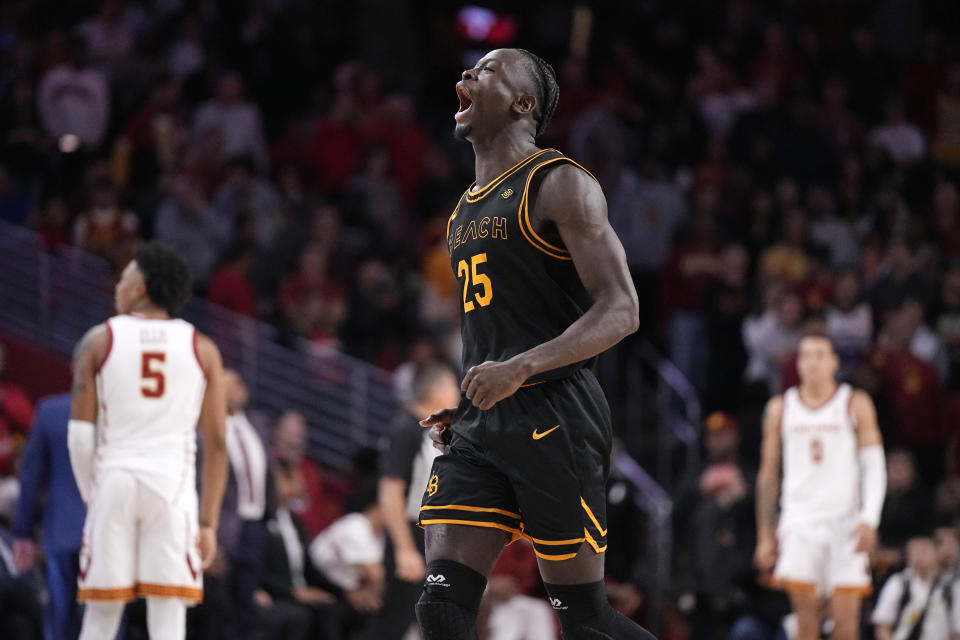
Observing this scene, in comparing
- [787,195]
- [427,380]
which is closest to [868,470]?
[427,380]

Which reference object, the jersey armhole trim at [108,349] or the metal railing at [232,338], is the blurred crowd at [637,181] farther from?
the jersey armhole trim at [108,349]

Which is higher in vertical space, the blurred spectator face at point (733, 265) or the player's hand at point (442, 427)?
the blurred spectator face at point (733, 265)

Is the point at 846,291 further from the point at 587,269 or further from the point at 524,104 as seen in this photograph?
the point at 587,269

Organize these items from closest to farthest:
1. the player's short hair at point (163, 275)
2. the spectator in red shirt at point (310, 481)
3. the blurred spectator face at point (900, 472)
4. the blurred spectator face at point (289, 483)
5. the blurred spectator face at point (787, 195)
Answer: the player's short hair at point (163, 275) → the blurred spectator face at point (289, 483) → the spectator in red shirt at point (310, 481) → the blurred spectator face at point (900, 472) → the blurred spectator face at point (787, 195)

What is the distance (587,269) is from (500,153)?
23.8 inches

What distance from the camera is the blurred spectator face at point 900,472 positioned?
11594 mm

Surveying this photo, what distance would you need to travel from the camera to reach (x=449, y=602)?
4578mm

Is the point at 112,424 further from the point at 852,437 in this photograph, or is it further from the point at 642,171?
the point at 642,171

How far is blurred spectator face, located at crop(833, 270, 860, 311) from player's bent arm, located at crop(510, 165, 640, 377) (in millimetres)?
9155

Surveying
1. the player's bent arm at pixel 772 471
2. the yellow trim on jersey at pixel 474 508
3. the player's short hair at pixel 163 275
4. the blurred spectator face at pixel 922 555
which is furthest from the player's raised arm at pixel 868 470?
the yellow trim on jersey at pixel 474 508

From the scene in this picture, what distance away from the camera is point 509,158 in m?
4.91

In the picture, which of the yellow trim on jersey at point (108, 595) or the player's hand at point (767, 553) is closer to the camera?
the yellow trim on jersey at point (108, 595)

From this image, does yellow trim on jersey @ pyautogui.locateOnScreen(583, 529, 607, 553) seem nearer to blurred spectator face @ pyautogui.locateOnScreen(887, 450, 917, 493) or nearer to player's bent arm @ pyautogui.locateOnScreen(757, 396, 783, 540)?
player's bent arm @ pyautogui.locateOnScreen(757, 396, 783, 540)

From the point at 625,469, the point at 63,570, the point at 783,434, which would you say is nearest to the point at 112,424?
the point at 63,570
